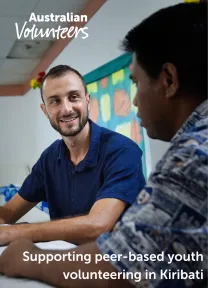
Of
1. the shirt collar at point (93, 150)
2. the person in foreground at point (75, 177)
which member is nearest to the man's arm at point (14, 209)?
the person in foreground at point (75, 177)

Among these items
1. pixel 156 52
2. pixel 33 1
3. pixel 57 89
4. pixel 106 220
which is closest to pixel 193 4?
pixel 156 52

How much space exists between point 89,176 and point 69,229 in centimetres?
24

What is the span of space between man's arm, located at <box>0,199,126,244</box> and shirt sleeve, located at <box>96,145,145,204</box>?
0.06m

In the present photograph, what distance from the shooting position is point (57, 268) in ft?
1.67

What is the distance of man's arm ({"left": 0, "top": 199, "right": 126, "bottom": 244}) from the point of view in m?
0.77

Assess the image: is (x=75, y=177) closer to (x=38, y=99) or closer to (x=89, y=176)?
(x=89, y=176)

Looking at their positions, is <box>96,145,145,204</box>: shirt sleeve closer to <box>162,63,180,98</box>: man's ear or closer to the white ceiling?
<box>162,63,180,98</box>: man's ear

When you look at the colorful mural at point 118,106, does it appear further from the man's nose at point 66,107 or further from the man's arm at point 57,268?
the man's arm at point 57,268

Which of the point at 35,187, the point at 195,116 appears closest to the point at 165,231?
the point at 195,116

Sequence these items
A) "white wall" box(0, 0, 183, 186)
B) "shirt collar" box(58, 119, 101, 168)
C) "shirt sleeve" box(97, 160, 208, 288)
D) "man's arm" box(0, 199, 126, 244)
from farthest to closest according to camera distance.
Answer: "white wall" box(0, 0, 183, 186), "shirt collar" box(58, 119, 101, 168), "man's arm" box(0, 199, 126, 244), "shirt sleeve" box(97, 160, 208, 288)

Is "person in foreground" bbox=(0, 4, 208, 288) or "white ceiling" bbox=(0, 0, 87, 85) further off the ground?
"white ceiling" bbox=(0, 0, 87, 85)

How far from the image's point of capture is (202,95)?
50cm

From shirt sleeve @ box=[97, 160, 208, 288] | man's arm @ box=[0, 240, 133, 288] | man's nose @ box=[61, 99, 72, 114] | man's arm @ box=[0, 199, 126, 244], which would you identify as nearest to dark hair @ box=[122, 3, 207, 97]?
shirt sleeve @ box=[97, 160, 208, 288]

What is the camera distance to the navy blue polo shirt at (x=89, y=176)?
0.90 m
